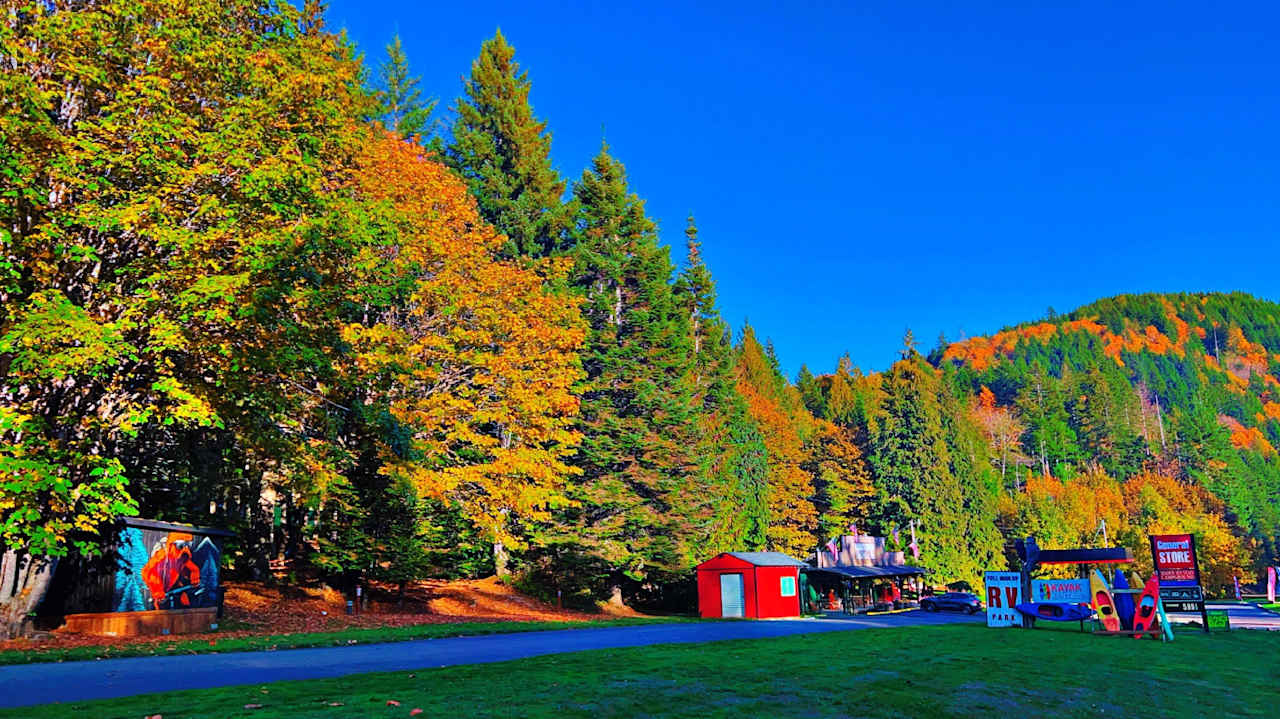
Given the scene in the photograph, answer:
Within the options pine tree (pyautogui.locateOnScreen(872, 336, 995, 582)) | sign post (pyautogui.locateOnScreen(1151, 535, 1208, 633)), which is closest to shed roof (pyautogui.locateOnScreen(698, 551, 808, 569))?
sign post (pyautogui.locateOnScreen(1151, 535, 1208, 633))

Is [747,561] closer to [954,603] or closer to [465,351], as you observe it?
[954,603]

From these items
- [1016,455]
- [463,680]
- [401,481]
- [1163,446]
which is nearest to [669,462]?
[401,481]

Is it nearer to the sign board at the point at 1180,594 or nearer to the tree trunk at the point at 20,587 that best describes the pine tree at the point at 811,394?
the sign board at the point at 1180,594

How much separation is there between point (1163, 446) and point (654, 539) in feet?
510

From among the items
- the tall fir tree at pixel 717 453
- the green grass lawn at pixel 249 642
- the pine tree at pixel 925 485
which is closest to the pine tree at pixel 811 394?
the pine tree at pixel 925 485

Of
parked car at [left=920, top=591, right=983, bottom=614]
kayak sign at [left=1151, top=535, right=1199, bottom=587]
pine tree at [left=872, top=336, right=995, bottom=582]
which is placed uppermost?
pine tree at [left=872, top=336, right=995, bottom=582]

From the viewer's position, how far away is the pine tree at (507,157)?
166 feet

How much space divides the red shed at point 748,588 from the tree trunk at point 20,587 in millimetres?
26963

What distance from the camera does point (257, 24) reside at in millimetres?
22078

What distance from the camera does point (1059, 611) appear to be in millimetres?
26703

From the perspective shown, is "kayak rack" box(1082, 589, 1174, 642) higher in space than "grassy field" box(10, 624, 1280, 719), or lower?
lower

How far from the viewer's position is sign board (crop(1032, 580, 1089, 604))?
27.6m

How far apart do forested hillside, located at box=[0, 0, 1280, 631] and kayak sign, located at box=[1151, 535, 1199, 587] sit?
20.8 m

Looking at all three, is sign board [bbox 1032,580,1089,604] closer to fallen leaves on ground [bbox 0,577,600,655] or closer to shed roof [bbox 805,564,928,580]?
fallen leaves on ground [bbox 0,577,600,655]
